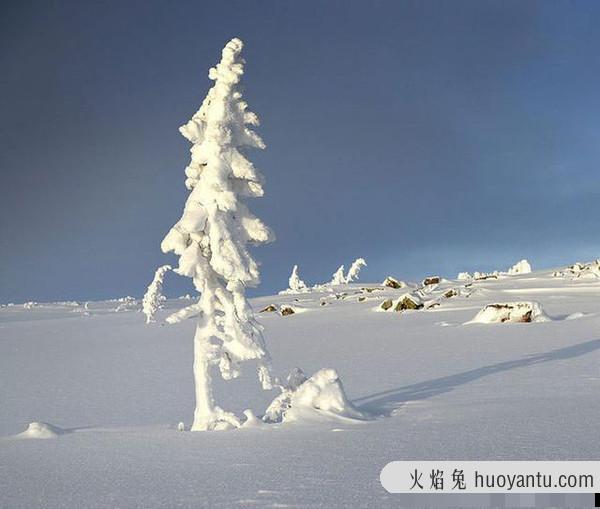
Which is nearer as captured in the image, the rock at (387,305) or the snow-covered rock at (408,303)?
the snow-covered rock at (408,303)

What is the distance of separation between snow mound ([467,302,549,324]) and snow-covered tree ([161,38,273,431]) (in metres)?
14.8

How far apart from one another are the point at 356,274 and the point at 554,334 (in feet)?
179

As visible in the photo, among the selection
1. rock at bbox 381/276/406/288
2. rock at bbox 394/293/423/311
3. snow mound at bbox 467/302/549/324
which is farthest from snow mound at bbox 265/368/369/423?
rock at bbox 381/276/406/288

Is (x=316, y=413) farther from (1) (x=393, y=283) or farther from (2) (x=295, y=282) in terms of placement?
(2) (x=295, y=282)

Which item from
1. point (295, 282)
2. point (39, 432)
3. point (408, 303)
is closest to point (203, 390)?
point (39, 432)

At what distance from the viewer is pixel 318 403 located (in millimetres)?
9234

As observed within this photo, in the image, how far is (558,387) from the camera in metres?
10.7

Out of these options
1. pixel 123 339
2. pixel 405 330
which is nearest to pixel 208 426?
pixel 405 330

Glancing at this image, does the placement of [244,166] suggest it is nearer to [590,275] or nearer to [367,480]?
[367,480]

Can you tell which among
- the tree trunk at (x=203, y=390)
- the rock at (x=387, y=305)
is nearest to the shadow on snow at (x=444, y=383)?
the tree trunk at (x=203, y=390)

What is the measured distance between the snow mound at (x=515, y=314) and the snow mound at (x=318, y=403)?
14886mm

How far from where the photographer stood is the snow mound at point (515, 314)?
2244 cm

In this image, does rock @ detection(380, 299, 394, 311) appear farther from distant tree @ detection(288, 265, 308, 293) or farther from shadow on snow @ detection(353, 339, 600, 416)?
distant tree @ detection(288, 265, 308, 293)

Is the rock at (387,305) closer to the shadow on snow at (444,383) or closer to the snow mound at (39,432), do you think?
the shadow on snow at (444,383)
